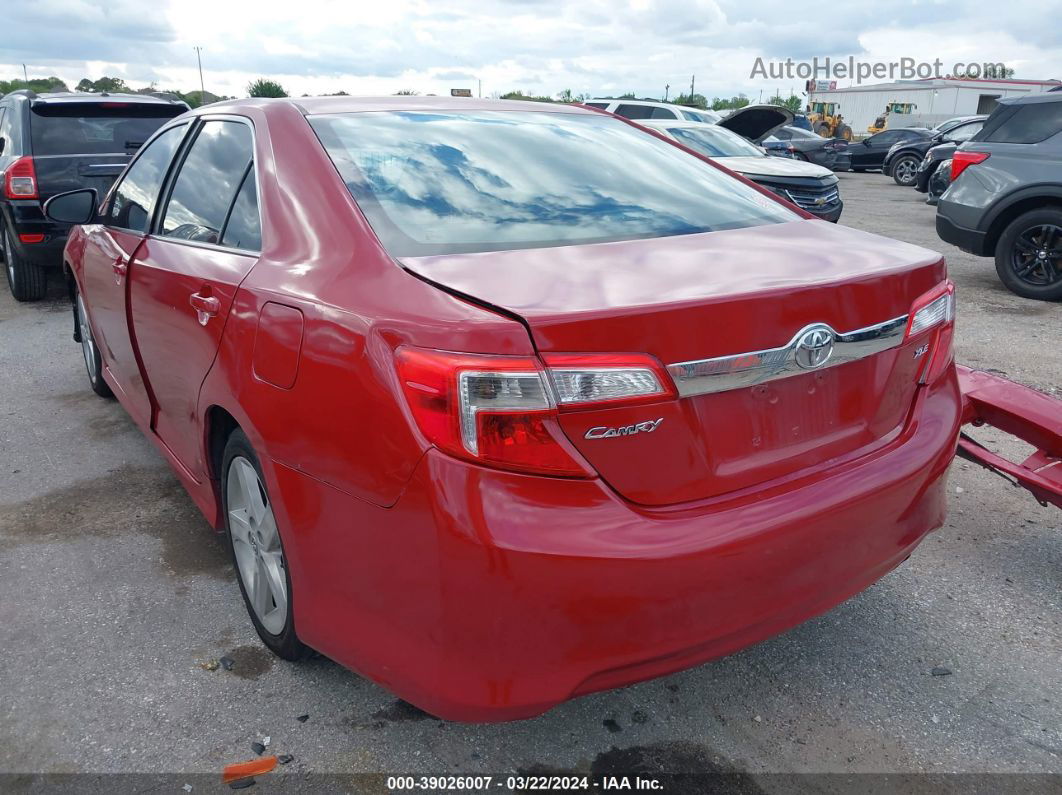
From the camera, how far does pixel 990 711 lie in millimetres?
2379

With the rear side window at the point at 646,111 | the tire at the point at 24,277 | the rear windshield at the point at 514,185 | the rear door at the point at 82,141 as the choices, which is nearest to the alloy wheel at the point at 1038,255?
the rear windshield at the point at 514,185

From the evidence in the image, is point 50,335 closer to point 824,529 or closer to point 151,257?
point 151,257

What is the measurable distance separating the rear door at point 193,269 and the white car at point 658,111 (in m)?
12.5

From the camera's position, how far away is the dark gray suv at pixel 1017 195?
757cm

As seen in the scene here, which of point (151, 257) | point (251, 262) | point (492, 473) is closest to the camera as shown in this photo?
point (492, 473)

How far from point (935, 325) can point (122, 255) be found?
2.96 m

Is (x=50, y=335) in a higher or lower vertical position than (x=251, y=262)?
lower

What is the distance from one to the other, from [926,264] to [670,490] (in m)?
0.97

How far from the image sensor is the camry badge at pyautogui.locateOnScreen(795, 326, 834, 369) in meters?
1.88

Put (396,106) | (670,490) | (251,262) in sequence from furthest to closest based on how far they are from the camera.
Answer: (396,106), (251,262), (670,490)

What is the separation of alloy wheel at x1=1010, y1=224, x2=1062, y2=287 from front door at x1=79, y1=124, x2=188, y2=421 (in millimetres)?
7222

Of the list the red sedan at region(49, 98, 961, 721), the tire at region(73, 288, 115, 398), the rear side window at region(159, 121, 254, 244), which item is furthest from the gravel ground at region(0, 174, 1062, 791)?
the tire at region(73, 288, 115, 398)

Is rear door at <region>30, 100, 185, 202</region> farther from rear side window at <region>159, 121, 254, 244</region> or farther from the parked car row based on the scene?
the parked car row

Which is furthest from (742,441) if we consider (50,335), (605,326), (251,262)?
(50,335)
